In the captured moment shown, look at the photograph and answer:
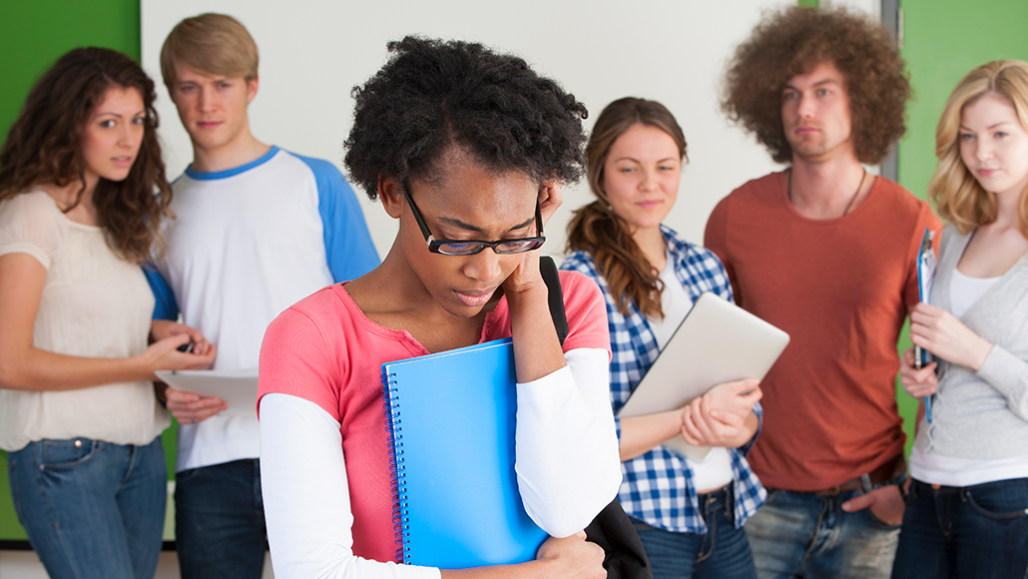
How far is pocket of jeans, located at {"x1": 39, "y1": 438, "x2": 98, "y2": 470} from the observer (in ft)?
5.85

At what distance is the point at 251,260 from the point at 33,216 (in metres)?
0.52

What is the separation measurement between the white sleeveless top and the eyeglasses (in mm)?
1337

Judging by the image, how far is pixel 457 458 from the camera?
93 cm

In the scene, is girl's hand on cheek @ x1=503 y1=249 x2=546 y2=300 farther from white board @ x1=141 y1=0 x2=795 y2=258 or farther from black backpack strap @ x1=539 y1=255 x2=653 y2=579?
white board @ x1=141 y1=0 x2=795 y2=258

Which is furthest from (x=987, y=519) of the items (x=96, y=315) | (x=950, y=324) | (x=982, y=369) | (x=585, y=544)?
(x=96, y=315)

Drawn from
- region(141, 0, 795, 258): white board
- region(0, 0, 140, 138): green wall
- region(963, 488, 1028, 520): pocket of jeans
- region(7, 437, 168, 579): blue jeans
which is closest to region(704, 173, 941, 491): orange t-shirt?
region(963, 488, 1028, 520): pocket of jeans

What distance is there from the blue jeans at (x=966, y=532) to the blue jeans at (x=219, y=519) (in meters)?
1.64

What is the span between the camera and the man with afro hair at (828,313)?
2.04 meters

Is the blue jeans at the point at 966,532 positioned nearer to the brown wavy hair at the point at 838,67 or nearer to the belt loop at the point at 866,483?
the belt loop at the point at 866,483

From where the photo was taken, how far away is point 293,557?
87cm

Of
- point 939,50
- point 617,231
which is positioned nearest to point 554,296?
point 617,231

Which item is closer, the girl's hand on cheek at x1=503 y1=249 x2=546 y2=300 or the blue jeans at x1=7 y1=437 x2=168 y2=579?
the girl's hand on cheek at x1=503 y1=249 x2=546 y2=300

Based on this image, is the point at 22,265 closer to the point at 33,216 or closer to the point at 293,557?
the point at 33,216

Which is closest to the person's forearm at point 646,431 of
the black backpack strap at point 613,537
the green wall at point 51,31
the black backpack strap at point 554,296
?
the black backpack strap at point 613,537
